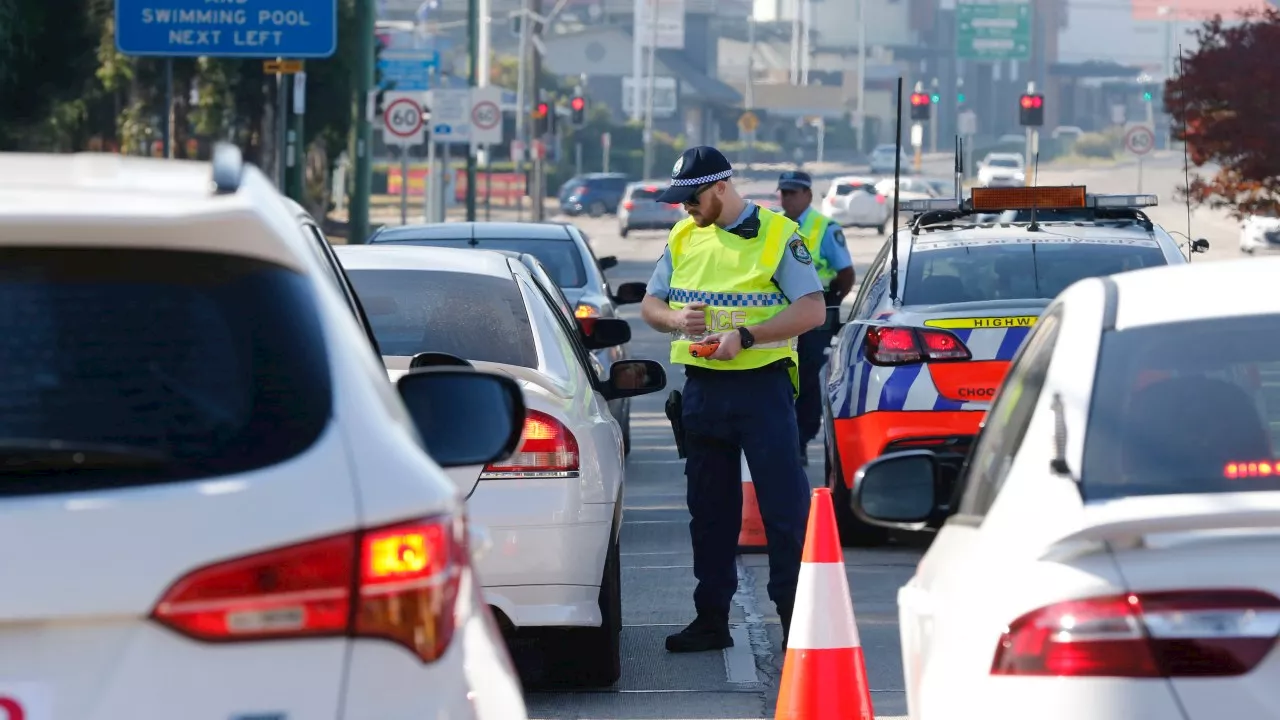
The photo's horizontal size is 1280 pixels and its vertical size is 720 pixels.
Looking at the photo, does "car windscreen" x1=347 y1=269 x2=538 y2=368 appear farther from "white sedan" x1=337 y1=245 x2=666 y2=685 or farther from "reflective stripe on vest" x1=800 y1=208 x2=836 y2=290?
"reflective stripe on vest" x1=800 y1=208 x2=836 y2=290

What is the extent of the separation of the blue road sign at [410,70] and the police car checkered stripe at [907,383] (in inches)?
1339

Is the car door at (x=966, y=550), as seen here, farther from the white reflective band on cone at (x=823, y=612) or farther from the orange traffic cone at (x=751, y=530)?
the orange traffic cone at (x=751, y=530)

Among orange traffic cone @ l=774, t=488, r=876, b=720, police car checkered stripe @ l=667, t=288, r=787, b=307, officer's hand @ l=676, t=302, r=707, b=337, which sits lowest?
orange traffic cone @ l=774, t=488, r=876, b=720

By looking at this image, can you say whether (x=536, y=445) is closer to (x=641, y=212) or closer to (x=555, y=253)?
(x=555, y=253)

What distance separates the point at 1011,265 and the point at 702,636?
328cm

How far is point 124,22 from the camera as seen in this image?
24.5 metres

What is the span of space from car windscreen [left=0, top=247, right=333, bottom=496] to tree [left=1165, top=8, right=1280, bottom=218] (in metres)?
17.8

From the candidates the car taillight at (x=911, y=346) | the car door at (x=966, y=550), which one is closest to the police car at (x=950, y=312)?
the car taillight at (x=911, y=346)

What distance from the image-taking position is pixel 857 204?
57.3 meters

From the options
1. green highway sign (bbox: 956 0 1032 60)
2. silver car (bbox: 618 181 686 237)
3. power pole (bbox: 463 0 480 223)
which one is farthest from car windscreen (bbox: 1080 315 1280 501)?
green highway sign (bbox: 956 0 1032 60)

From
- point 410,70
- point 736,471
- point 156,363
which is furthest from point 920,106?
point 156,363

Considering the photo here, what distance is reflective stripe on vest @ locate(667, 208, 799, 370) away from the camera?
7.79 meters

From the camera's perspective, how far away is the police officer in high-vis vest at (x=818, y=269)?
44.1 ft

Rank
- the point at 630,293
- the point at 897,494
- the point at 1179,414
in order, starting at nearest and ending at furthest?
1. the point at 1179,414
2. the point at 897,494
3. the point at 630,293
